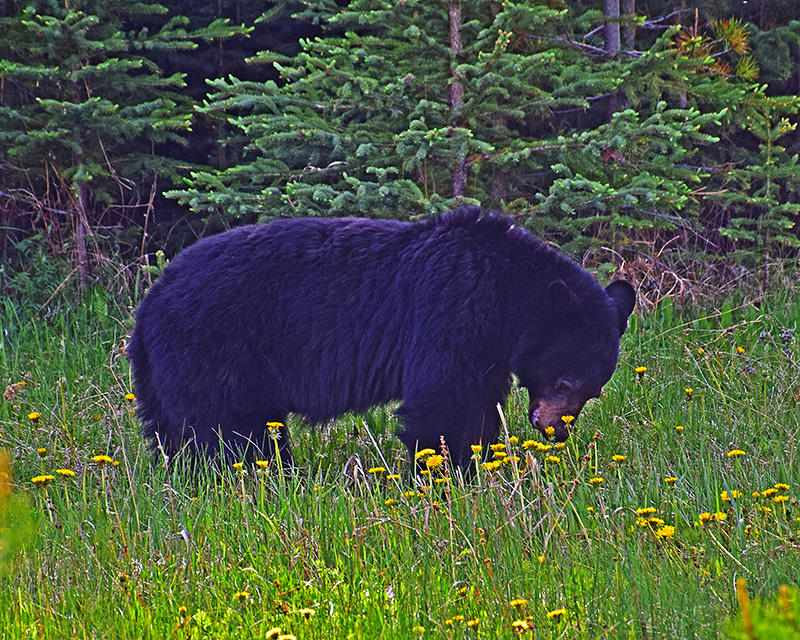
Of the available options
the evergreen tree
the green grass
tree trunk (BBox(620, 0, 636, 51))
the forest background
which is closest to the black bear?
the green grass

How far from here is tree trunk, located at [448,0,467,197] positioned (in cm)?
661

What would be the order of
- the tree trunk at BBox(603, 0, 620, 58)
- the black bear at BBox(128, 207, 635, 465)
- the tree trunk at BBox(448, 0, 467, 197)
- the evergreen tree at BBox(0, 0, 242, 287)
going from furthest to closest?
the tree trunk at BBox(603, 0, 620, 58)
the evergreen tree at BBox(0, 0, 242, 287)
the tree trunk at BBox(448, 0, 467, 197)
the black bear at BBox(128, 207, 635, 465)

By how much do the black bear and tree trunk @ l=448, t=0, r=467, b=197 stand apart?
2427 mm

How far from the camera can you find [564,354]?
418cm

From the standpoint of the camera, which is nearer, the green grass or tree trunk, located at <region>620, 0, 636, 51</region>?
the green grass

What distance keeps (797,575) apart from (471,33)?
5.46 meters

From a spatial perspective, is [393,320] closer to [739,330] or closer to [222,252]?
[222,252]

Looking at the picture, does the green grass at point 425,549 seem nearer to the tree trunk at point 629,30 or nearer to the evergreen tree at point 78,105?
the evergreen tree at point 78,105

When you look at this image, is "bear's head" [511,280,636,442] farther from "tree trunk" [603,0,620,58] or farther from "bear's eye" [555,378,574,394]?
"tree trunk" [603,0,620,58]

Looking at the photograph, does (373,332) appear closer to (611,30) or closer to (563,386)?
(563,386)

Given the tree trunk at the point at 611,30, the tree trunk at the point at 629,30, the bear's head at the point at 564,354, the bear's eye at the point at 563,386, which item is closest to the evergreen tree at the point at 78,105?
the tree trunk at the point at 611,30

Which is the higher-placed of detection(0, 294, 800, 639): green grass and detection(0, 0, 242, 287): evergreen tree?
detection(0, 0, 242, 287): evergreen tree

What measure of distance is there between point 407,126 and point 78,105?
9.48 ft

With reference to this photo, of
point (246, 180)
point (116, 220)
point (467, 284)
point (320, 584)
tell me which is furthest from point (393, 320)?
point (116, 220)
